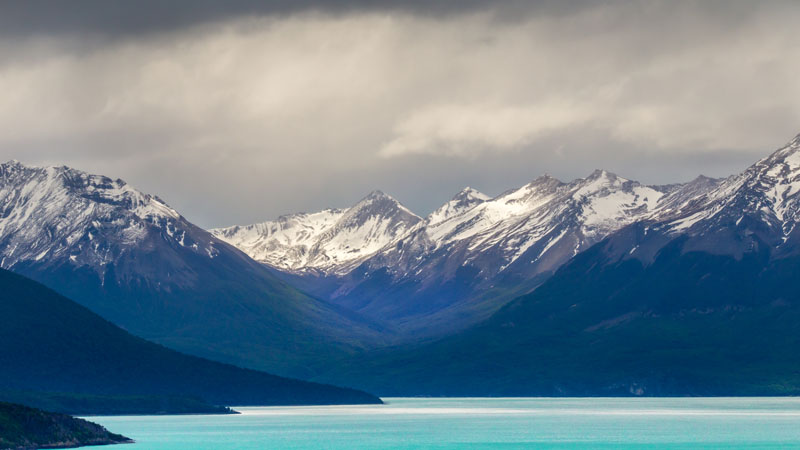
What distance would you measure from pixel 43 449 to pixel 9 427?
6.21 meters

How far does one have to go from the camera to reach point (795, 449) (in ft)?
654

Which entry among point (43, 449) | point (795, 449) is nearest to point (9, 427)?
point (43, 449)

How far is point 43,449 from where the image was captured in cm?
19988

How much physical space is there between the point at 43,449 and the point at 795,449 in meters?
113

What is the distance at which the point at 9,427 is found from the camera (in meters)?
198

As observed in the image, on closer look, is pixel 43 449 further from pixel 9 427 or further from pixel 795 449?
pixel 795 449

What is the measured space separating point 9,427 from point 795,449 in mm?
117401
